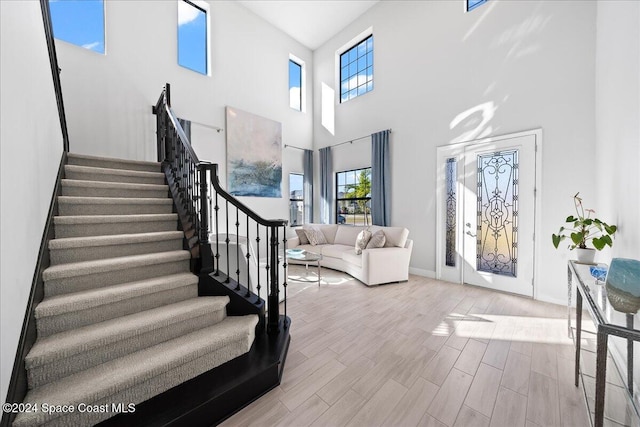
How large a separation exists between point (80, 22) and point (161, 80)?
3.62 ft

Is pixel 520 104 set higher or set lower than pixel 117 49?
lower

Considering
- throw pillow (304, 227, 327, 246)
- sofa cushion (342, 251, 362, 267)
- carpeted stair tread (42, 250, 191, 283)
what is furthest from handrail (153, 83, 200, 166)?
throw pillow (304, 227, 327, 246)

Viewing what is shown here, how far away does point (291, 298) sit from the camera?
3371mm

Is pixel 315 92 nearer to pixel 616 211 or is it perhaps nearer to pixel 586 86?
pixel 586 86

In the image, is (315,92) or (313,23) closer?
(313,23)

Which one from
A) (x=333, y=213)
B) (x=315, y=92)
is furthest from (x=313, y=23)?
(x=333, y=213)

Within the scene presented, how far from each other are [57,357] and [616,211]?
412cm

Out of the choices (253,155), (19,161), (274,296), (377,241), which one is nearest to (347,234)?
(377,241)

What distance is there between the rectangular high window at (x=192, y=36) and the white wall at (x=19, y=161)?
3.25m

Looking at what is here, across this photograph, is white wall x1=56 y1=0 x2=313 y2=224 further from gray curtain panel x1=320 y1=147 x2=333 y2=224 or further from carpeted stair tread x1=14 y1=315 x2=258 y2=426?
carpeted stair tread x1=14 y1=315 x2=258 y2=426

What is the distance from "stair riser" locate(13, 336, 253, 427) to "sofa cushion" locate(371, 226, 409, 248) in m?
3.12

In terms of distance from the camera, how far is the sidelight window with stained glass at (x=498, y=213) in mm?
3561

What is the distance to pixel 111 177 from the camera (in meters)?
2.72

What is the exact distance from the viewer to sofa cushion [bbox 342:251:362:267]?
4188 mm
